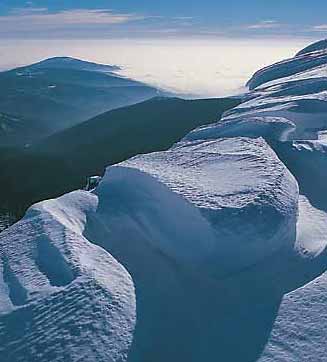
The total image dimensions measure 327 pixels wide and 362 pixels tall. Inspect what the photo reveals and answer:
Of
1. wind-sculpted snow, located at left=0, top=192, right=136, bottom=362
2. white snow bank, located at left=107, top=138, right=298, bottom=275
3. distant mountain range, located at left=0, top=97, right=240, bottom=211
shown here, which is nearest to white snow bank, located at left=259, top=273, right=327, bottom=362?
white snow bank, located at left=107, top=138, right=298, bottom=275

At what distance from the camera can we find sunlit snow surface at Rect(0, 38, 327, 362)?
1548 cm

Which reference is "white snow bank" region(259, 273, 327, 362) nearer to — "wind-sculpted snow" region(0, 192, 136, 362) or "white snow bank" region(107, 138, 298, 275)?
"white snow bank" region(107, 138, 298, 275)

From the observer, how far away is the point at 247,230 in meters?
18.3

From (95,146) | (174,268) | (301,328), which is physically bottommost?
(95,146)

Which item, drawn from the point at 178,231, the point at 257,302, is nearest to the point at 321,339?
the point at 257,302

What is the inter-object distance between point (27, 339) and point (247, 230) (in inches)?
293

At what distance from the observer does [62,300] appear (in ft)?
52.9

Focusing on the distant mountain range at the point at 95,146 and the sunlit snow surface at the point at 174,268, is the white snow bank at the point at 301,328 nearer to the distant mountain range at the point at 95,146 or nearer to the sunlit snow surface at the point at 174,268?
the sunlit snow surface at the point at 174,268

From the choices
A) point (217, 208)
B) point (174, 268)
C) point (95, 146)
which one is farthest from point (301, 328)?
point (95, 146)

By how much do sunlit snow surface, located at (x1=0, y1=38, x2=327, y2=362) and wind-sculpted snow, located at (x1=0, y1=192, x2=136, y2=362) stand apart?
0.04m

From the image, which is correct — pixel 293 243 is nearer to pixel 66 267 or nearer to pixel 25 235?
pixel 66 267

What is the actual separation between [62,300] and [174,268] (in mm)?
4142

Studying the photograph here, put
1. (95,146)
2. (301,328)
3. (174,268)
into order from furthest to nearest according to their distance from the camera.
Answer: (95,146) → (174,268) → (301,328)

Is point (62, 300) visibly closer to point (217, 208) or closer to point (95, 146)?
point (217, 208)
